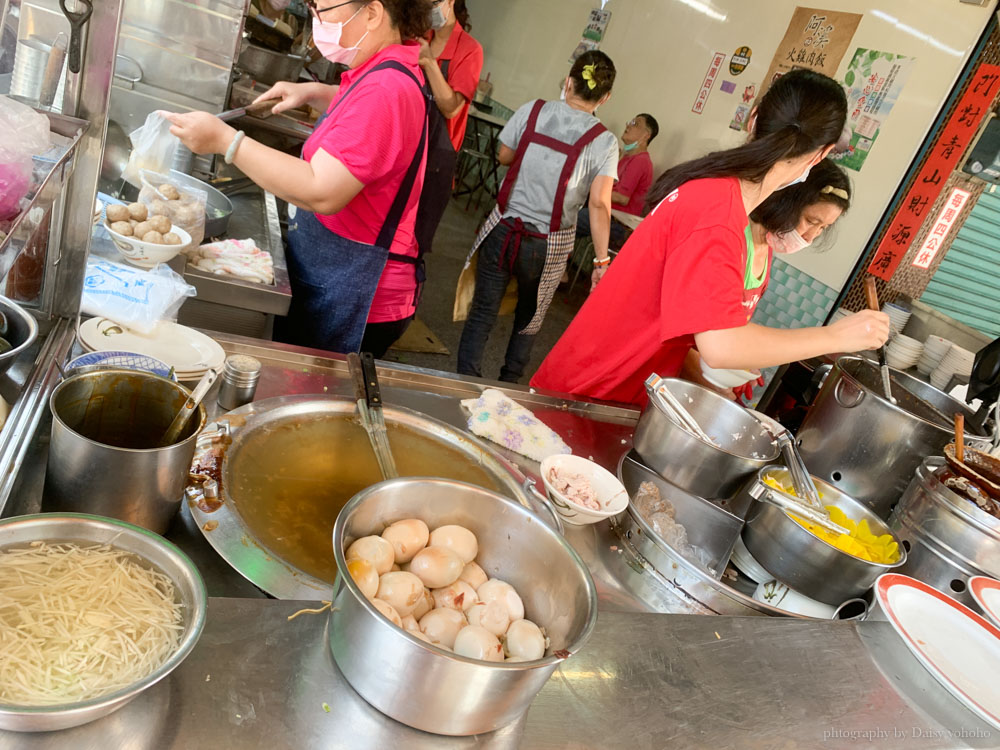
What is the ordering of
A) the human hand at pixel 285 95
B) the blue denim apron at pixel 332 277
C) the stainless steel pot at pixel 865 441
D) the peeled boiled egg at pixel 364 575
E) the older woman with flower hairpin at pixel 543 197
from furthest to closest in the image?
the older woman with flower hairpin at pixel 543 197
the human hand at pixel 285 95
the blue denim apron at pixel 332 277
the stainless steel pot at pixel 865 441
the peeled boiled egg at pixel 364 575

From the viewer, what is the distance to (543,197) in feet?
14.5

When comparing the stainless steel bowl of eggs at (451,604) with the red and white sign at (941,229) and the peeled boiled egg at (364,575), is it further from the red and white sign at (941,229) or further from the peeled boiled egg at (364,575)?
the red and white sign at (941,229)

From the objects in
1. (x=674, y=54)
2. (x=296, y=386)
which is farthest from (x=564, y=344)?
(x=674, y=54)

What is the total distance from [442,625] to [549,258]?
374cm

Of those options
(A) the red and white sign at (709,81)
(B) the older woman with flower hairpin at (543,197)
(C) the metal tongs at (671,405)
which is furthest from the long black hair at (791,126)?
(A) the red and white sign at (709,81)

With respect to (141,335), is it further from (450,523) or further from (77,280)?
(450,523)

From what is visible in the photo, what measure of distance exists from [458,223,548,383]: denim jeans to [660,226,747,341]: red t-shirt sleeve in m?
2.52

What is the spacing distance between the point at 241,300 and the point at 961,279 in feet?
16.5

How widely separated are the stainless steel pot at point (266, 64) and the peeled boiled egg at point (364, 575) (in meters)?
4.25

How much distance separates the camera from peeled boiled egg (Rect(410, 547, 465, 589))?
1.08 meters

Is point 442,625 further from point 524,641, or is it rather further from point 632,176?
point 632,176

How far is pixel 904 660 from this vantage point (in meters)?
1.45

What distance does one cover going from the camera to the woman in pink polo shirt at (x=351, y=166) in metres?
2.03

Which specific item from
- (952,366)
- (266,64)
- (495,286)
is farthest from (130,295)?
(952,366)
